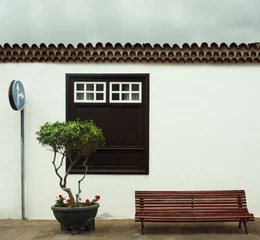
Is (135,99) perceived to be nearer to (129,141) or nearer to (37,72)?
(129,141)

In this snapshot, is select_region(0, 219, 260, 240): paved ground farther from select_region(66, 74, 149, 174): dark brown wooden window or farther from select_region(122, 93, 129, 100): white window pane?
select_region(122, 93, 129, 100): white window pane

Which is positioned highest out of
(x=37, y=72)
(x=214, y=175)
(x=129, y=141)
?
(x=37, y=72)

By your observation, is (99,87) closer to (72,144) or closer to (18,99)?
(18,99)

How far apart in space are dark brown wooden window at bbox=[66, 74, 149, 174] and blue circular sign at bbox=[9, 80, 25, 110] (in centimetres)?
100

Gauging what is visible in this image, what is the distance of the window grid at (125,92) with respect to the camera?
10109 millimetres

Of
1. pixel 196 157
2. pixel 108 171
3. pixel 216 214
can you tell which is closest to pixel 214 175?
pixel 196 157

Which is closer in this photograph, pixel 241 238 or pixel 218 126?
pixel 241 238

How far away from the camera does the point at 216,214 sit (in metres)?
8.66

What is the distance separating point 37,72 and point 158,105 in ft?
9.06

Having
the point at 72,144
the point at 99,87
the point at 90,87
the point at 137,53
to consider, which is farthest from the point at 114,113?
the point at 72,144

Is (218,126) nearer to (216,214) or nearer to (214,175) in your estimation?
(214,175)

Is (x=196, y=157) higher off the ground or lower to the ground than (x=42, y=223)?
higher

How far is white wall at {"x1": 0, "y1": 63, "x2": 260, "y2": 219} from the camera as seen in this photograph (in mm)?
9953

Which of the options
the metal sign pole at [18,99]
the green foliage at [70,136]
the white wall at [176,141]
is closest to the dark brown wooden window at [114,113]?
the white wall at [176,141]
